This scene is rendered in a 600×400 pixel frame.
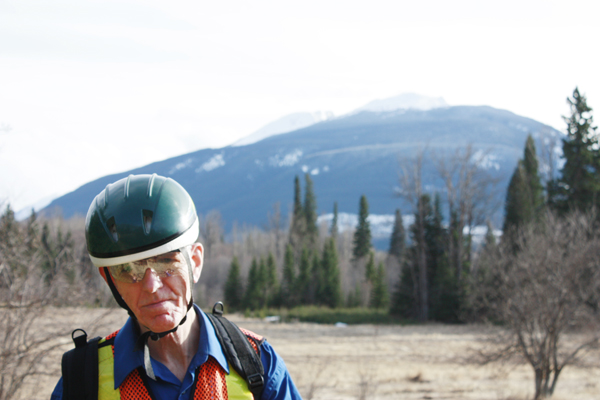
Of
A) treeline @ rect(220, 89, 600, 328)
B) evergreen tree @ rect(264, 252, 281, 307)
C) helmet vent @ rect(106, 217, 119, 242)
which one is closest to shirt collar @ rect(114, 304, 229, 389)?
helmet vent @ rect(106, 217, 119, 242)

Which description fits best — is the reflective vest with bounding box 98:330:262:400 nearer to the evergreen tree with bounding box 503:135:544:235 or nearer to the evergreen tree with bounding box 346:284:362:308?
the evergreen tree with bounding box 503:135:544:235

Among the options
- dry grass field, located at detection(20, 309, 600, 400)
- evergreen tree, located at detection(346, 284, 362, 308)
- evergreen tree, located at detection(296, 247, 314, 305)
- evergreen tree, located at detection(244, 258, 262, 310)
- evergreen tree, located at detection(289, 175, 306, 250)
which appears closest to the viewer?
dry grass field, located at detection(20, 309, 600, 400)

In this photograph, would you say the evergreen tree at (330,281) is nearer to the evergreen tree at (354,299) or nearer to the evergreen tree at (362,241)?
the evergreen tree at (354,299)

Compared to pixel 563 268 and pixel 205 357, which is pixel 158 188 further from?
pixel 563 268

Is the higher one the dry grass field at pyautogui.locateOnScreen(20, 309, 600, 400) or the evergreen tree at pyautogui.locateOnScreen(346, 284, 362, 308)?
the dry grass field at pyautogui.locateOnScreen(20, 309, 600, 400)

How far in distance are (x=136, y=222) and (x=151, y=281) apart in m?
0.23

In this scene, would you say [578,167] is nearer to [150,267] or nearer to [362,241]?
[362,241]

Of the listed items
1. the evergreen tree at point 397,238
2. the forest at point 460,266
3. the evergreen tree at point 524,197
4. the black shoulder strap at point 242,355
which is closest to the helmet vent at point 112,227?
the black shoulder strap at point 242,355

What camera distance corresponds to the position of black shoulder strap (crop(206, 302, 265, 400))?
2115 millimetres

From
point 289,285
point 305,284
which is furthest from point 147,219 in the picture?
point 305,284

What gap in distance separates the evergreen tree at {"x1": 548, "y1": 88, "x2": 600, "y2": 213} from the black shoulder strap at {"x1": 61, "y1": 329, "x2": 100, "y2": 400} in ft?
165

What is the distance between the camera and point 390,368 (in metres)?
24.5

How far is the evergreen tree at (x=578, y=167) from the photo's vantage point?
47.8m

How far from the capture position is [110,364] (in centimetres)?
208
